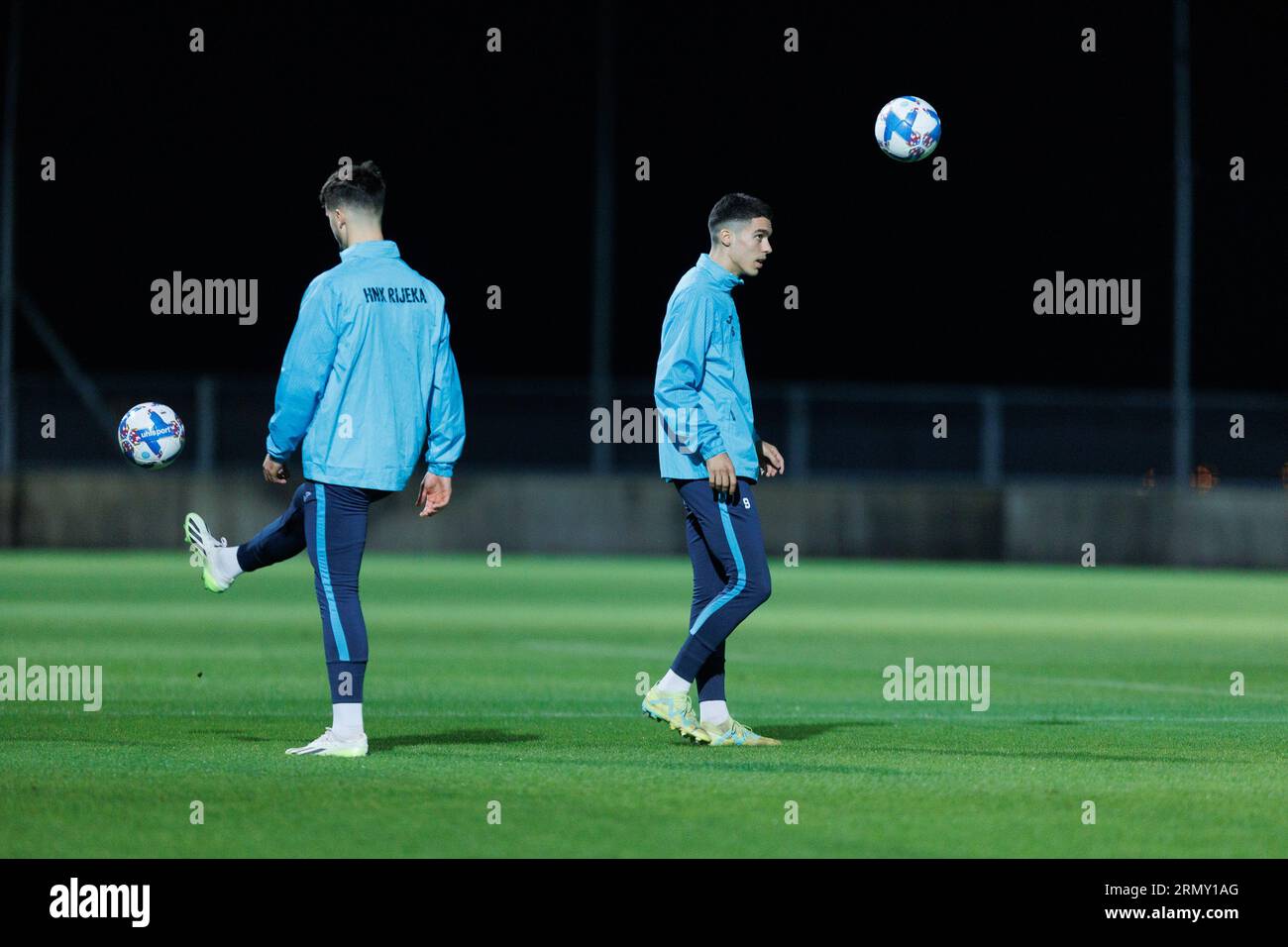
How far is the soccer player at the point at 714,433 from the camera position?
33.6 ft

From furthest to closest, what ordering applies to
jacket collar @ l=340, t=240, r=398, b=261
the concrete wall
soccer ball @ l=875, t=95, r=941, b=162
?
the concrete wall < soccer ball @ l=875, t=95, r=941, b=162 < jacket collar @ l=340, t=240, r=398, b=261

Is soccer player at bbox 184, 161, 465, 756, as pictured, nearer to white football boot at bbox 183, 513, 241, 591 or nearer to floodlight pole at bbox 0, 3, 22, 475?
white football boot at bbox 183, 513, 241, 591

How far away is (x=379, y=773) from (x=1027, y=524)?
23898 mm

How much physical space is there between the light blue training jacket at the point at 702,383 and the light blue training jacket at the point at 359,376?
3.25 ft

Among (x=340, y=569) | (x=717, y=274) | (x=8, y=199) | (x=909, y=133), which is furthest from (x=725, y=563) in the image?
(x=8, y=199)

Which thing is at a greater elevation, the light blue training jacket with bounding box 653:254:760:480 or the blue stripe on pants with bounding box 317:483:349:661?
the light blue training jacket with bounding box 653:254:760:480

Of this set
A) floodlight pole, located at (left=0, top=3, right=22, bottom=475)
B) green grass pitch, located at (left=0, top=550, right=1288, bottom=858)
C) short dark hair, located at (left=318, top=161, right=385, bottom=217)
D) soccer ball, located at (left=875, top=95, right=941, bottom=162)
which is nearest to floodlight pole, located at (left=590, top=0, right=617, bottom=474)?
floodlight pole, located at (left=0, top=3, right=22, bottom=475)

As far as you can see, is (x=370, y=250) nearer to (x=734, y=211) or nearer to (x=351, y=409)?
(x=351, y=409)

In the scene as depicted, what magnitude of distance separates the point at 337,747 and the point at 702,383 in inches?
90.3

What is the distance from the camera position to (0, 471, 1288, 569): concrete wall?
3172 centimetres

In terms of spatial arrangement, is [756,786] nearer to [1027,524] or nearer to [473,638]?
[473,638]

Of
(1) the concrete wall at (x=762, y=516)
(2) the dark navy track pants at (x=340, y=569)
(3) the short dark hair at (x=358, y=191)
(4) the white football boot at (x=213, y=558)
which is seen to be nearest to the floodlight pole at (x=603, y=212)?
(1) the concrete wall at (x=762, y=516)
